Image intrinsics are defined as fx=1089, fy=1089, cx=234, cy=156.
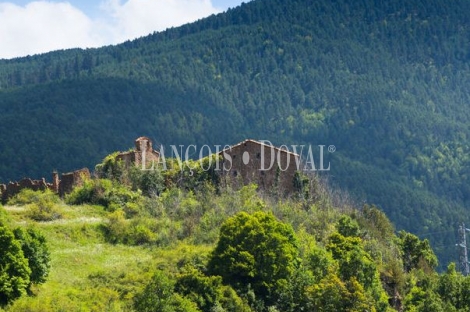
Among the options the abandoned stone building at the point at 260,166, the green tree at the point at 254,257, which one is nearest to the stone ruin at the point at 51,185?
the abandoned stone building at the point at 260,166

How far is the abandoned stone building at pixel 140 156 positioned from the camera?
83.9m

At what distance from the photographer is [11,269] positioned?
5297 cm

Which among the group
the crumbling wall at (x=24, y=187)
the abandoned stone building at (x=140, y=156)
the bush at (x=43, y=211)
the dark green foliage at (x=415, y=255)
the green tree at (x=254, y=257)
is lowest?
the dark green foliage at (x=415, y=255)

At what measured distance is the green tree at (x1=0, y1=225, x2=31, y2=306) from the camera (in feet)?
171

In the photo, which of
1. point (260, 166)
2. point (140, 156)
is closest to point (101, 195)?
point (140, 156)

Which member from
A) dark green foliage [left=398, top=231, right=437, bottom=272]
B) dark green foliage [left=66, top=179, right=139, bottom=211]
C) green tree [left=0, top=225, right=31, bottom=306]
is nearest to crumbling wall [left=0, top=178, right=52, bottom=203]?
dark green foliage [left=66, top=179, right=139, bottom=211]

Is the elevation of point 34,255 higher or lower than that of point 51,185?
lower

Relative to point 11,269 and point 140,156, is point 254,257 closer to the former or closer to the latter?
point 11,269

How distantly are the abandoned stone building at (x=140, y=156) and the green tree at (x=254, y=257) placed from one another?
22.2 meters

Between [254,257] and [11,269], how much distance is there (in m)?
14.8

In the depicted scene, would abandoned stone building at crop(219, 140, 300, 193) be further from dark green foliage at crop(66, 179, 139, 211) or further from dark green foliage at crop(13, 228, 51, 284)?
dark green foliage at crop(13, 228, 51, 284)

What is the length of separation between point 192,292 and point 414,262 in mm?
25184

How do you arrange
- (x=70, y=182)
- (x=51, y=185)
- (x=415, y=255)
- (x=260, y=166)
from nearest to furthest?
(x=415, y=255) < (x=70, y=182) < (x=51, y=185) < (x=260, y=166)

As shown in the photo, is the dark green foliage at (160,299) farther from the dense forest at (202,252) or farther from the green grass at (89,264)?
the green grass at (89,264)
